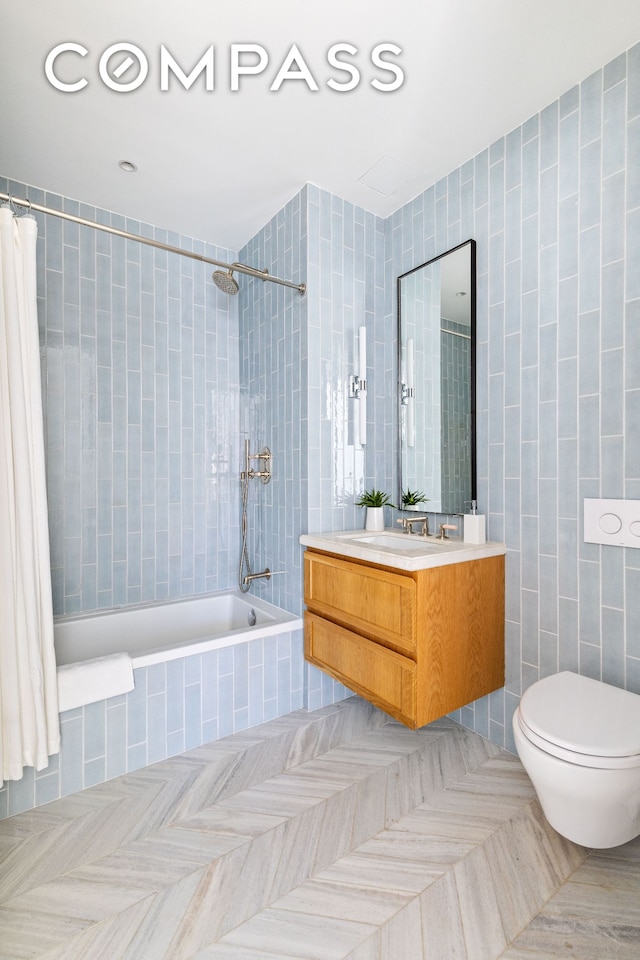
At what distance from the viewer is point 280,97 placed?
1.72 meters

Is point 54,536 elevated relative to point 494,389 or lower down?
lower down

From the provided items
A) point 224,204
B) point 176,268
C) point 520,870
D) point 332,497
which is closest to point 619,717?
point 520,870

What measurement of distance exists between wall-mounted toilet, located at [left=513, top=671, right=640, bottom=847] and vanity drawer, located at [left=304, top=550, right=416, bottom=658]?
1.51ft

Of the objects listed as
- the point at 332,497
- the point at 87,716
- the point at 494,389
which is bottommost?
the point at 87,716

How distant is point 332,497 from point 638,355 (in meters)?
1.40

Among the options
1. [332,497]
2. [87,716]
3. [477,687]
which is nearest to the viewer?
[87,716]

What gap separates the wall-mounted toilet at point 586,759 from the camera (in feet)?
3.80

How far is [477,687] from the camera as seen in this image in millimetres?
1805

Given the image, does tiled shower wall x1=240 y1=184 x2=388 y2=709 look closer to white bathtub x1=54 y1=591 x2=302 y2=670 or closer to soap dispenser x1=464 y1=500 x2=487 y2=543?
white bathtub x1=54 y1=591 x2=302 y2=670

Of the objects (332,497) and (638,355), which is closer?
(638,355)

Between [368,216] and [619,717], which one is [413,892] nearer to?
[619,717]

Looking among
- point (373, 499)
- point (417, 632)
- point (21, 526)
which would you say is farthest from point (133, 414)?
point (417, 632)

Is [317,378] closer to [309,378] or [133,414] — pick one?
[309,378]

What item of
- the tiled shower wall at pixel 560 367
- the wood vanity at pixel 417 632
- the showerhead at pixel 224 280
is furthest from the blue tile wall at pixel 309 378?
the tiled shower wall at pixel 560 367
